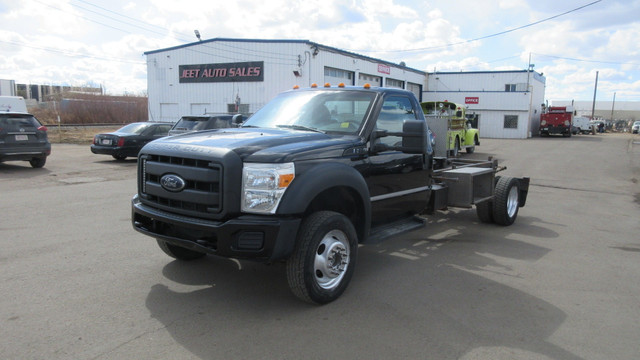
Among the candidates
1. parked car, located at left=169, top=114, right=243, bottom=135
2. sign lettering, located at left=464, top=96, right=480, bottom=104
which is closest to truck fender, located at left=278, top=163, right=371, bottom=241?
parked car, located at left=169, top=114, right=243, bottom=135

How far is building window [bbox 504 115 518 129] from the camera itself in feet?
133

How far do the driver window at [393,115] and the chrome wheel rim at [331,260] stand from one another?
131cm

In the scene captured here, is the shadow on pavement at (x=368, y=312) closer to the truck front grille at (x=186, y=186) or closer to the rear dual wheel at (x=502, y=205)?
the truck front grille at (x=186, y=186)

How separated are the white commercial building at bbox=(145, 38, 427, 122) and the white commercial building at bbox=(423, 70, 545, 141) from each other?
12443 mm

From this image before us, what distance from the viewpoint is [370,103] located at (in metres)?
5.05

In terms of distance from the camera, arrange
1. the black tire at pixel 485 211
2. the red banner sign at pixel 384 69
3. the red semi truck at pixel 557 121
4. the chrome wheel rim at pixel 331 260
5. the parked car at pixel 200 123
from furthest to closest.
Answer: 1. the red semi truck at pixel 557 121
2. the red banner sign at pixel 384 69
3. the parked car at pixel 200 123
4. the black tire at pixel 485 211
5. the chrome wheel rim at pixel 331 260

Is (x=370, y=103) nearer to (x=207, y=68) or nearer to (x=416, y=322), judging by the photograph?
(x=416, y=322)

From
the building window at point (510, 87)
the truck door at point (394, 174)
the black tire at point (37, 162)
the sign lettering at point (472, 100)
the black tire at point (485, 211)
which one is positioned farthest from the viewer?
the building window at point (510, 87)

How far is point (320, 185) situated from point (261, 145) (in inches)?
24.0

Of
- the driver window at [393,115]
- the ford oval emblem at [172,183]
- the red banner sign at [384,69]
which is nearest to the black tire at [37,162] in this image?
the ford oval emblem at [172,183]

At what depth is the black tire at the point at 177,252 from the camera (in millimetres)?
5062

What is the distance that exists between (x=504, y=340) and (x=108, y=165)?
14.0 metres

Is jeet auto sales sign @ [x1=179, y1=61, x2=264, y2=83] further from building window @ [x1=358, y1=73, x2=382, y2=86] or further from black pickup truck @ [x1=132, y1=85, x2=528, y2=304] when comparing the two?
black pickup truck @ [x1=132, y1=85, x2=528, y2=304]

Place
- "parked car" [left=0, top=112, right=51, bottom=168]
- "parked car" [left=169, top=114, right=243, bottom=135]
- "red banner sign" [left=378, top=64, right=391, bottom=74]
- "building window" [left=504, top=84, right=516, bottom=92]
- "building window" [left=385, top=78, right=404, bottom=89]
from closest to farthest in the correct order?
"parked car" [left=0, top=112, right=51, bottom=168] → "parked car" [left=169, top=114, right=243, bottom=135] → "red banner sign" [left=378, top=64, right=391, bottom=74] → "building window" [left=385, top=78, right=404, bottom=89] → "building window" [left=504, top=84, right=516, bottom=92]
